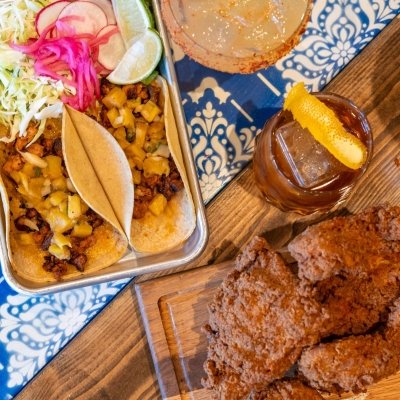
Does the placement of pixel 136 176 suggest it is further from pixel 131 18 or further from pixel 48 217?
pixel 131 18

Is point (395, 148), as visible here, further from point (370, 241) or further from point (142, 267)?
point (142, 267)

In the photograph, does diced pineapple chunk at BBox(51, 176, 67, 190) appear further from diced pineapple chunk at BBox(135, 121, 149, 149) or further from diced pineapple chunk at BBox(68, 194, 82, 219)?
diced pineapple chunk at BBox(135, 121, 149, 149)

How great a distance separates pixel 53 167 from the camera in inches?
109

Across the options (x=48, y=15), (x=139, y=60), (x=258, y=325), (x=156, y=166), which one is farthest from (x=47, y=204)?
(x=258, y=325)

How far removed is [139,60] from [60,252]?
3.21ft

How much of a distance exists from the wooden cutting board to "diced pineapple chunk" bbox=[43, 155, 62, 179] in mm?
670

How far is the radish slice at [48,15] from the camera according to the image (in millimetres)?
2852

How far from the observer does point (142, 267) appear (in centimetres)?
273

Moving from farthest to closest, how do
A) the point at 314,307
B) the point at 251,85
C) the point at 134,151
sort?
the point at 251,85 → the point at 134,151 → the point at 314,307

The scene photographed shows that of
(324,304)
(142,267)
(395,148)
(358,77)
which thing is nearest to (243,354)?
(324,304)

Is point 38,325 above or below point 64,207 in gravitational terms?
below

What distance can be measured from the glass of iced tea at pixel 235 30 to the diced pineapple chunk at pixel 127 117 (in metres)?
0.50

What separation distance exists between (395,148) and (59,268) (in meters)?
1.79

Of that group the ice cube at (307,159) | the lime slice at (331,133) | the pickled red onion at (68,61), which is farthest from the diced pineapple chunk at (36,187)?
the lime slice at (331,133)
